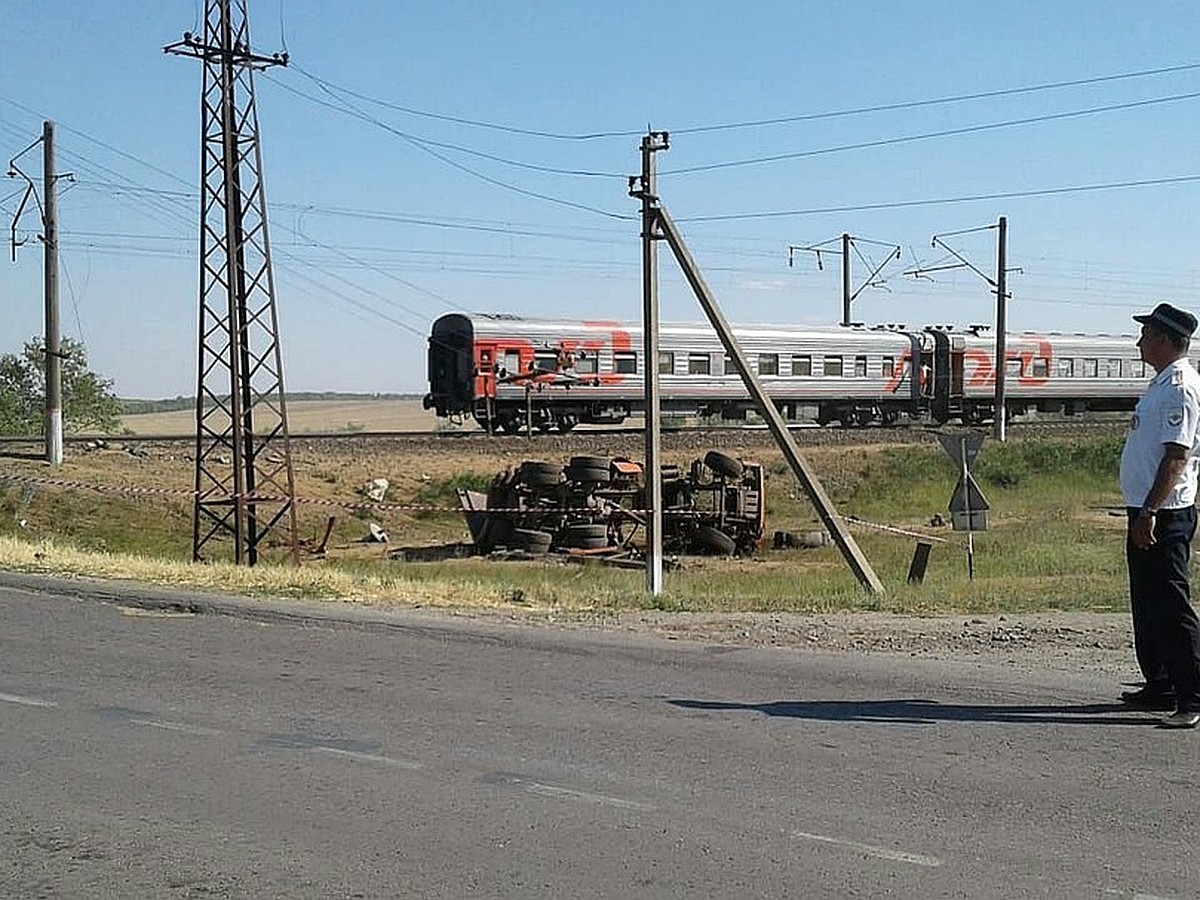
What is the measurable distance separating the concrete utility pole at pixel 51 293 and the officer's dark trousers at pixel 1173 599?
28.3 metres

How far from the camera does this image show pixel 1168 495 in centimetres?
718

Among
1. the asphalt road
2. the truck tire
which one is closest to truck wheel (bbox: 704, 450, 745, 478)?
the truck tire

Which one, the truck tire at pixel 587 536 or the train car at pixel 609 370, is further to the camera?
the train car at pixel 609 370

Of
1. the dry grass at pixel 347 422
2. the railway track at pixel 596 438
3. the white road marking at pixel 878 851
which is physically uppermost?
Answer: the dry grass at pixel 347 422

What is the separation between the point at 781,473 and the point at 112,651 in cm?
3107

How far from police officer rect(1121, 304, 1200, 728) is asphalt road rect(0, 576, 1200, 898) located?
40 centimetres

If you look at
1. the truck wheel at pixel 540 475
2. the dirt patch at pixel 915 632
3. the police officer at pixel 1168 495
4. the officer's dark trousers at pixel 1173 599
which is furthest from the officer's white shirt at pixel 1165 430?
the truck wheel at pixel 540 475

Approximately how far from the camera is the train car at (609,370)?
41.5 metres

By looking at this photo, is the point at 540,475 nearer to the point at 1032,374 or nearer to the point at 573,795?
the point at 573,795

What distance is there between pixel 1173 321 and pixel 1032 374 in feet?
161

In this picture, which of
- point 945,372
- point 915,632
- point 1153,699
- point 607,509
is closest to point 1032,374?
point 945,372

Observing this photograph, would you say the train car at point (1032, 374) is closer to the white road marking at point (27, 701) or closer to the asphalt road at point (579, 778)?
the asphalt road at point (579, 778)

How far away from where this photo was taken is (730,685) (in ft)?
28.9

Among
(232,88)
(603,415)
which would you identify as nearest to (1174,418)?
(232,88)
